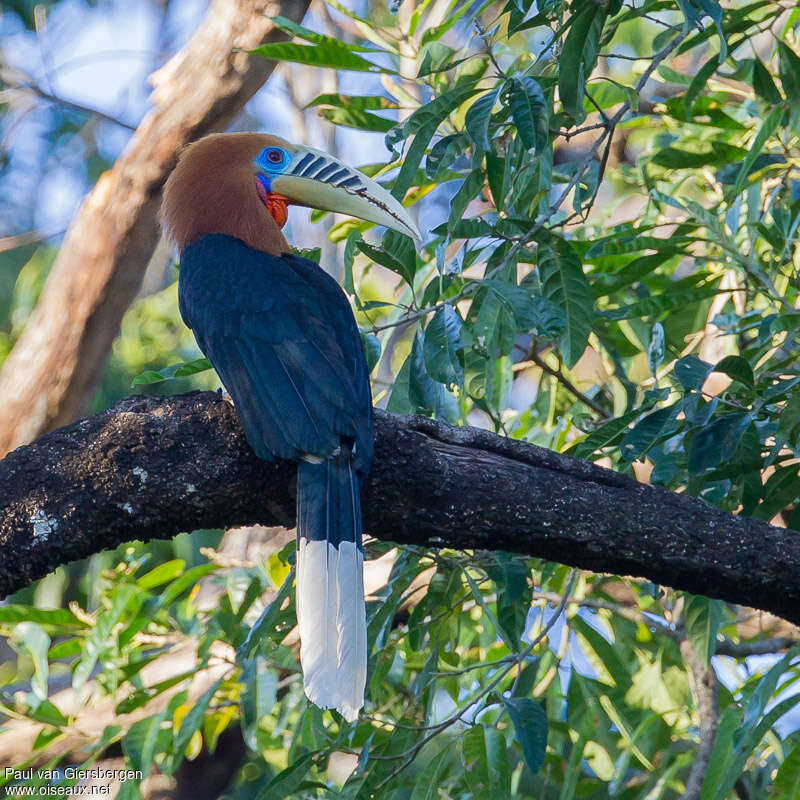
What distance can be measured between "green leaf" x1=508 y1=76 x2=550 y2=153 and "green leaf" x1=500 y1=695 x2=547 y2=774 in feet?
4.28

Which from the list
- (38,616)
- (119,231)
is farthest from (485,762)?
(119,231)

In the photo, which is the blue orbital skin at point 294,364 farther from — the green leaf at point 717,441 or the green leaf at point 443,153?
the green leaf at point 717,441

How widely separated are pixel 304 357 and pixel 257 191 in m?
1.00

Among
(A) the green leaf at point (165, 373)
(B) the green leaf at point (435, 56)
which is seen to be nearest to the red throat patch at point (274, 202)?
(B) the green leaf at point (435, 56)

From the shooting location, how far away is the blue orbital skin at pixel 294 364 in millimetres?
2461

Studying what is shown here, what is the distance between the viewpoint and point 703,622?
2904 millimetres

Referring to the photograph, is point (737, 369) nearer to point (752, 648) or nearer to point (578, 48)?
point (578, 48)

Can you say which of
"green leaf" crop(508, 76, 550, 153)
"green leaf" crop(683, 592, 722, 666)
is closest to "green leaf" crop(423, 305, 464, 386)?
"green leaf" crop(508, 76, 550, 153)

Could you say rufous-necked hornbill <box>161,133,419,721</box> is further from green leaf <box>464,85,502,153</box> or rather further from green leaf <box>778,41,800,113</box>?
green leaf <box>778,41,800,113</box>

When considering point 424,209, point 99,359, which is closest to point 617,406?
point 99,359

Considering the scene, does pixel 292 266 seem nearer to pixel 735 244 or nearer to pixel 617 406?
pixel 617 406

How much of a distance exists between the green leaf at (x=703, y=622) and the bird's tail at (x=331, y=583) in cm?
95

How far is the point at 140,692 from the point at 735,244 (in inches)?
92.9

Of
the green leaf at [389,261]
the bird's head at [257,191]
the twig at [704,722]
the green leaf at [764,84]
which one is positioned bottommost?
the twig at [704,722]
